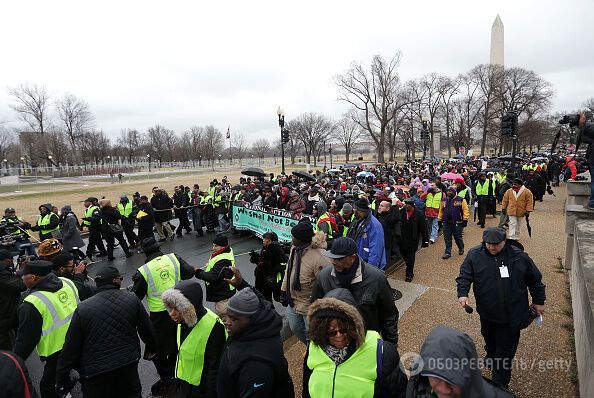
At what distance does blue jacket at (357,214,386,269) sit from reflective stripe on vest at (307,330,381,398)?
285 centimetres

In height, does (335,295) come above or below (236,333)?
above

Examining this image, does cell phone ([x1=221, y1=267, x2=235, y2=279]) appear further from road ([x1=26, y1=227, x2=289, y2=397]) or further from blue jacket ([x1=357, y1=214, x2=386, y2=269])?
blue jacket ([x1=357, y1=214, x2=386, y2=269])

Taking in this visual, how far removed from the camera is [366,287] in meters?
3.17

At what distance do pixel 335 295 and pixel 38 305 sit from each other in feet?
10.6

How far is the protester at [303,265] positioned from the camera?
13.1 feet

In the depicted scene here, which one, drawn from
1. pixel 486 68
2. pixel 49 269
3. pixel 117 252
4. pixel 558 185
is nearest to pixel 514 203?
pixel 49 269

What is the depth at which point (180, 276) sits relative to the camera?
14.7 feet

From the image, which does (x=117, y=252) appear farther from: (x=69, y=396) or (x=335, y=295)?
(x=335, y=295)

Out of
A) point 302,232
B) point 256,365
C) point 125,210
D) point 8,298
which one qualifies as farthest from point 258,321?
point 125,210

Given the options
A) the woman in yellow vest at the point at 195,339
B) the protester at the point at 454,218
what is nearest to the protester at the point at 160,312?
the woman in yellow vest at the point at 195,339

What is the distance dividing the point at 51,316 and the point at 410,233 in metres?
6.02

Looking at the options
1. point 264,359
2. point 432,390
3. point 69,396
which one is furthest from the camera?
point 69,396

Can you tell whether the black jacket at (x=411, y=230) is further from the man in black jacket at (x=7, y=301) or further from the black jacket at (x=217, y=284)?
the man in black jacket at (x=7, y=301)

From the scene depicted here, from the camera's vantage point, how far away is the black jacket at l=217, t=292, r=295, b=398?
87.0 inches
